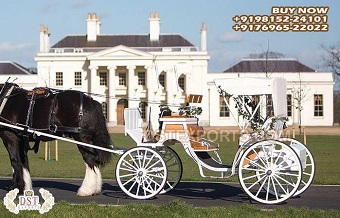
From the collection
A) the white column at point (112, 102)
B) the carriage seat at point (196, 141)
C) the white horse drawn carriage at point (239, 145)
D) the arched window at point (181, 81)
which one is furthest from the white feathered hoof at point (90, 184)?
the arched window at point (181, 81)

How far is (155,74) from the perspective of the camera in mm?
69562

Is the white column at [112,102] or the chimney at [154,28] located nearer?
the white column at [112,102]

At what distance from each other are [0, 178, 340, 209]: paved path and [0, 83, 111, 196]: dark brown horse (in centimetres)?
44

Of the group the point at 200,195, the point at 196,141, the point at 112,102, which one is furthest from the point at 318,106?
the point at 196,141

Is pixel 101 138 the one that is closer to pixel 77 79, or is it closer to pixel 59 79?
pixel 59 79

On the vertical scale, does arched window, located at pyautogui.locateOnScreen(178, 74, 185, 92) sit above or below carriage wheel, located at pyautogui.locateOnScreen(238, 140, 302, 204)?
above

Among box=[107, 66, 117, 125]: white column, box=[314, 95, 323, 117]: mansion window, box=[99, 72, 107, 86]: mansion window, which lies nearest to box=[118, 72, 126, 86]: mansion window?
box=[99, 72, 107, 86]: mansion window

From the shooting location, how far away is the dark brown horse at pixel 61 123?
1014 cm

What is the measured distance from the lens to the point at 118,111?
67938mm

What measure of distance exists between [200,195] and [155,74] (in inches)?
2341

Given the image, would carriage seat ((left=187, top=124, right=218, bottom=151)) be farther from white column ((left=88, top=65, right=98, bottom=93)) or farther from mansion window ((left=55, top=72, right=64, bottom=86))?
mansion window ((left=55, top=72, right=64, bottom=86))

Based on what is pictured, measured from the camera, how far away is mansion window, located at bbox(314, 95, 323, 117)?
67.6 meters

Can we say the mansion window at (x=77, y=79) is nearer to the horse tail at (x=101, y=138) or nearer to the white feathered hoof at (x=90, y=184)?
the horse tail at (x=101, y=138)

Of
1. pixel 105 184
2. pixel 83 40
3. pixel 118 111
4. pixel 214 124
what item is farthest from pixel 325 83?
pixel 105 184
